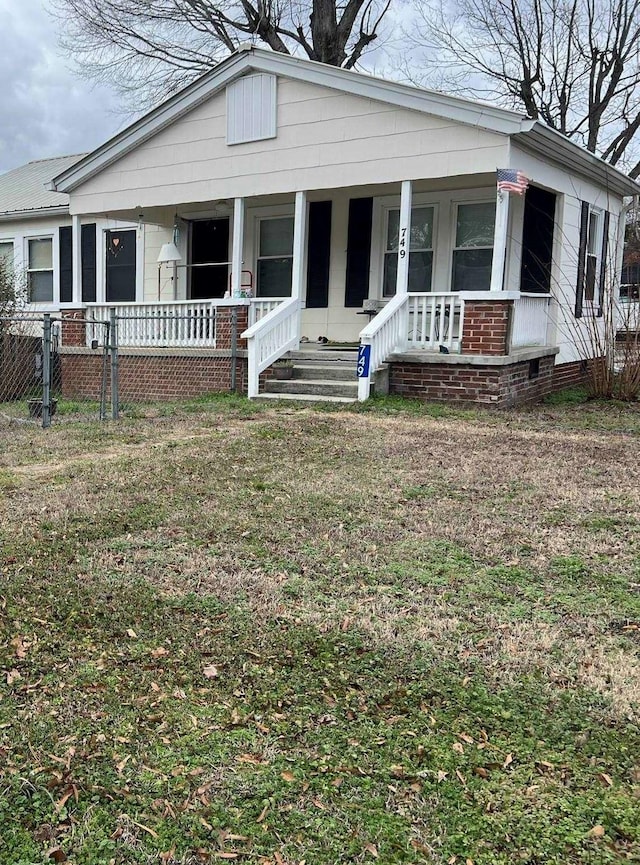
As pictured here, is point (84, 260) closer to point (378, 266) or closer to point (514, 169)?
point (378, 266)

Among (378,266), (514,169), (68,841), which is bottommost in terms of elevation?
(68,841)

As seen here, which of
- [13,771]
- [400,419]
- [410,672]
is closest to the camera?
[13,771]

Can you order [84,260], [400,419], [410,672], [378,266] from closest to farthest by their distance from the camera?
[410,672] → [400,419] → [378,266] → [84,260]

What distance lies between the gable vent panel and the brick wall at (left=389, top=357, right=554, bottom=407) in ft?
13.5

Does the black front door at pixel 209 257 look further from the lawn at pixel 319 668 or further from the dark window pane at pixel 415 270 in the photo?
the lawn at pixel 319 668

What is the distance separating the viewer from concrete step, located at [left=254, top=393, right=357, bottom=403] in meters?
9.39

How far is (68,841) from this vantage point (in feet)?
6.47

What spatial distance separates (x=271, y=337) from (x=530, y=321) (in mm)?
3608

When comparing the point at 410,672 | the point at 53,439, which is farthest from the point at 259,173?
the point at 410,672

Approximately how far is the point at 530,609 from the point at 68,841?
2.12 meters

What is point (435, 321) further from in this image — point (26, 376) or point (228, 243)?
point (26, 376)

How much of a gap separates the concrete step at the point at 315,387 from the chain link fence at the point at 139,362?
0.91 meters

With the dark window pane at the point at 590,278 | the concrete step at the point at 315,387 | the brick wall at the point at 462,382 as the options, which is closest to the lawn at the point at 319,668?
the brick wall at the point at 462,382

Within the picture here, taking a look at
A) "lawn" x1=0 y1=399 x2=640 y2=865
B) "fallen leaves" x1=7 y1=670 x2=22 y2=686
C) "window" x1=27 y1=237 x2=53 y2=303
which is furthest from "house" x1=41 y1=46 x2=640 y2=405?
"fallen leaves" x1=7 y1=670 x2=22 y2=686
